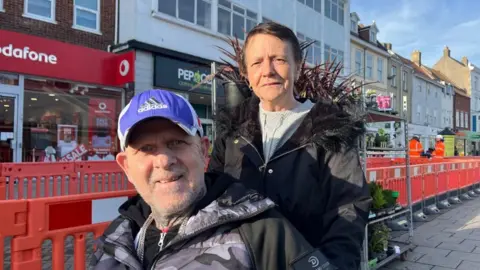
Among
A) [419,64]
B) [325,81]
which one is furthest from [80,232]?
[419,64]

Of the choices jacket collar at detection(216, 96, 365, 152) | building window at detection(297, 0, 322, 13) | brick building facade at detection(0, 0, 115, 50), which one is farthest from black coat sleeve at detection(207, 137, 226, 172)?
building window at detection(297, 0, 322, 13)

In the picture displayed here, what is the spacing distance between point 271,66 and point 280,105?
221 mm

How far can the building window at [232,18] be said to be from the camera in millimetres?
15070

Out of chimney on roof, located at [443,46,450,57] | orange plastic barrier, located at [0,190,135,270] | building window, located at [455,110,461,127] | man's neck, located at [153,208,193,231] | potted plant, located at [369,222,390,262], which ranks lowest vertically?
potted plant, located at [369,222,390,262]

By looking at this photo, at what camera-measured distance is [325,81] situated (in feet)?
A: 10.7

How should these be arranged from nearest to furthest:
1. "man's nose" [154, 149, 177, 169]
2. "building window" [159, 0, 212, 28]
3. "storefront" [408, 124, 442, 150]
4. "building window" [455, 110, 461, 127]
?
"man's nose" [154, 149, 177, 169], "building window" [159, 0, 212, 28], "storefront" [408, 124, 442, 150], "building window" [455, 110, 461, 127]

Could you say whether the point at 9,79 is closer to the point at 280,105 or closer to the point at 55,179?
the point at 55,179

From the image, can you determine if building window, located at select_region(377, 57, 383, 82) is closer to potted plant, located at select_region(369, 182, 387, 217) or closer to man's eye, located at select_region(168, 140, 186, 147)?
potted plant, located at select_region(369, 182, 387, 217)

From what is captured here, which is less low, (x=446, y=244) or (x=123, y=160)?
(x=123, y=160)

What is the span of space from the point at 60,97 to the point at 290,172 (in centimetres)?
Answer: 1098

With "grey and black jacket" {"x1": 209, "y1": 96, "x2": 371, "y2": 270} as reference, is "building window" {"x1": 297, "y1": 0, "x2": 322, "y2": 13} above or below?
above

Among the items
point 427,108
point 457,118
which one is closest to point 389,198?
point 427,108

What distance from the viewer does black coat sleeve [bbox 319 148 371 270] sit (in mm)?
1471

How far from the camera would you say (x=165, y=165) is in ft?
4.51
